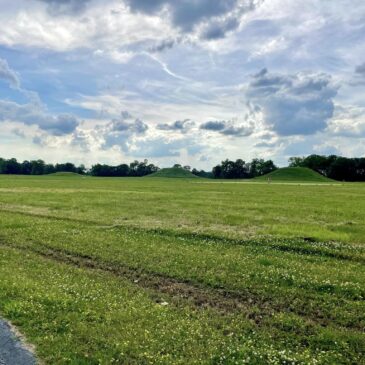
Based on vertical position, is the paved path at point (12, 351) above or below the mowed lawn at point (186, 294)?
below

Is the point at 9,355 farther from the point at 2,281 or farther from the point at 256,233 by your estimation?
the point at 256,233

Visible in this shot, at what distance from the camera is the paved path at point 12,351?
32.8 feet

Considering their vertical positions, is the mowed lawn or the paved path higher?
the mowed lawn

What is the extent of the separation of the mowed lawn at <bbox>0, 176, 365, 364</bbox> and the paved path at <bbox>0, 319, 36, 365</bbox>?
30 cm

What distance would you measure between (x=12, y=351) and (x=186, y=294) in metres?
6.64

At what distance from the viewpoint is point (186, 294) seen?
50.7 ft

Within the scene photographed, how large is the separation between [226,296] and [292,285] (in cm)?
287

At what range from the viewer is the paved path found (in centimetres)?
1001

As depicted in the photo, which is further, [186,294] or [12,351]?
[186,294]

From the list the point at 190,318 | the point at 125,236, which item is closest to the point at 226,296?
the point at 190,318

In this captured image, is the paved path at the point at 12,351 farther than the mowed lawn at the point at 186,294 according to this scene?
No

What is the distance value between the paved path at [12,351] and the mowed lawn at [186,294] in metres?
0.30

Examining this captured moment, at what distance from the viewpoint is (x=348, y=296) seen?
1502 cm

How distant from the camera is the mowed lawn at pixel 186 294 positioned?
420 inches
